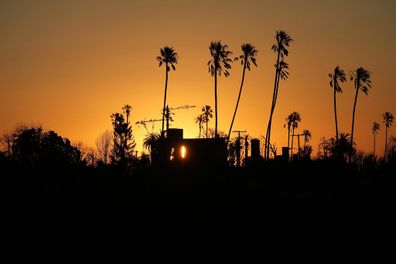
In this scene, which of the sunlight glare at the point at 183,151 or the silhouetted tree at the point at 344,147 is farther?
the silhouetted tree at the point at 344,147

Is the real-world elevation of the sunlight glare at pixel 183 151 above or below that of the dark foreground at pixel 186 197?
above

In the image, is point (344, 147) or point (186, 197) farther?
point (344, 147)

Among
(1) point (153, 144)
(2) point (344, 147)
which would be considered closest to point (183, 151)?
(1) point (153, 144)

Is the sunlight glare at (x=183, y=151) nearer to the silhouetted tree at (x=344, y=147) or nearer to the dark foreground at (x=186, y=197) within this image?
the dark foreground at (x=186, y=197)

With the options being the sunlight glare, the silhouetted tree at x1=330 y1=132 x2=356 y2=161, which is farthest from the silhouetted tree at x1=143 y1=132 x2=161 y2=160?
the silhouetted tree at x1=330 y1=132 x2=356 y2=161

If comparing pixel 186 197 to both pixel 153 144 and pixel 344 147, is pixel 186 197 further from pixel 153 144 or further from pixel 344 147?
pixel 344 147

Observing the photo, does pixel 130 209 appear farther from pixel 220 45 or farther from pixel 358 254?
pixel 220 45

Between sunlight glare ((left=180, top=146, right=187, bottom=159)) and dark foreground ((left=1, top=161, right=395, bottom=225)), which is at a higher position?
sunlight glare ((left=180, top=146, right=187, bottom=159))

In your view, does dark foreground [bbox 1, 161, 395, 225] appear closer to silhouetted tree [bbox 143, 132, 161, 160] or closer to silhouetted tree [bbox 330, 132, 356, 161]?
silhouetted tree [bbox 143, 132, 161, 160]

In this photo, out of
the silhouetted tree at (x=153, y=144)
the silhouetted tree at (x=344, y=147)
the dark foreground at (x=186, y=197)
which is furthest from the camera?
the silhouetted tree at (x=344, y=147)

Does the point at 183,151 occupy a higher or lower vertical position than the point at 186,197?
higher

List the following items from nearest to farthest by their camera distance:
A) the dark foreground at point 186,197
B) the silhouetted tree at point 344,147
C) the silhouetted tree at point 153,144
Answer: the dark foreground at point 186,197 → the silhouetted tree at point 153,144 → the silhouetted tree at point 344,147

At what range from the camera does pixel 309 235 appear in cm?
2820

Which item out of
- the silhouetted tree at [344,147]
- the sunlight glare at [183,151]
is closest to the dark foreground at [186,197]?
the sunlight glare at [183,151]
